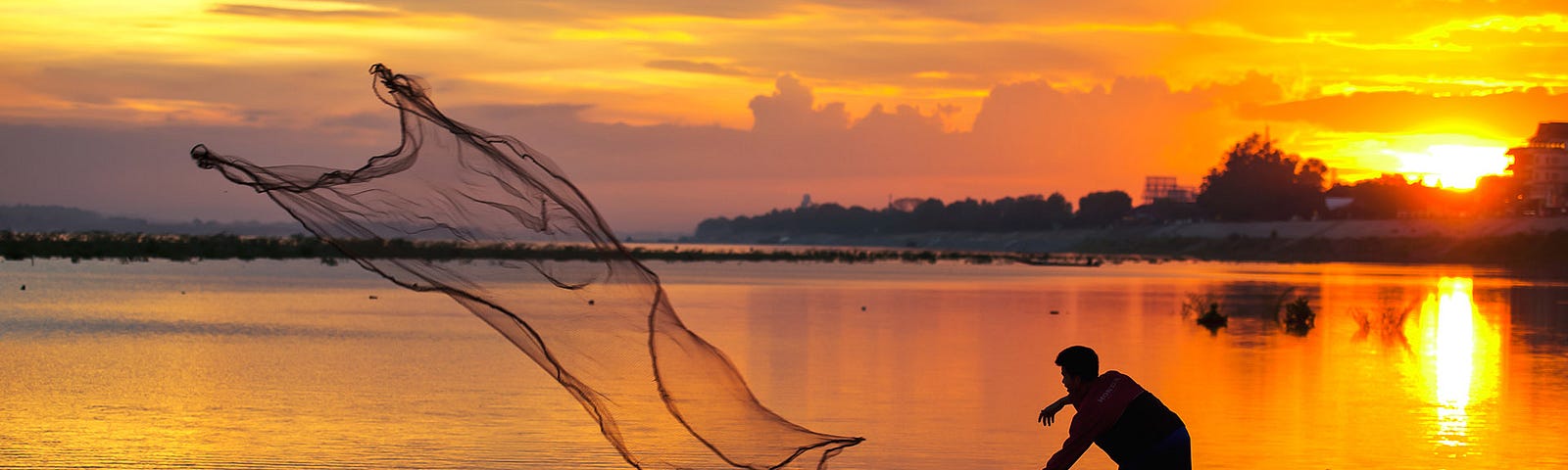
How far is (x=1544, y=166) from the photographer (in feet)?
482

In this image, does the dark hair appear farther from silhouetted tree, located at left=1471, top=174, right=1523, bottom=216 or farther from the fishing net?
silhouetted tree, located at left=1471, top=174, right=1523, bottom=216

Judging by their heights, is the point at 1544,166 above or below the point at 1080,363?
above

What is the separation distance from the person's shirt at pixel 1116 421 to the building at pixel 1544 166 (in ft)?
461

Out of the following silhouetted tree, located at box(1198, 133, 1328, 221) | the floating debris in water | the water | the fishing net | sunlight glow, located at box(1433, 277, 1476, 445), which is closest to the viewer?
the fishing net

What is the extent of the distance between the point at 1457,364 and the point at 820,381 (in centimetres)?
1190

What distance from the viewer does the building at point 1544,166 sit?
13925cm

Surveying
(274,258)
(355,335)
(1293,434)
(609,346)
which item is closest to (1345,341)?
(1293,434)

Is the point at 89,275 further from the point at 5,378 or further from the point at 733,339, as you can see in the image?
the point at 5,378

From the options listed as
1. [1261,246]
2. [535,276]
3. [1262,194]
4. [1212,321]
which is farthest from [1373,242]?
[535,276]

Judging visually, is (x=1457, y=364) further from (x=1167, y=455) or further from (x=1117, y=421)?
(x=1117, y=421)

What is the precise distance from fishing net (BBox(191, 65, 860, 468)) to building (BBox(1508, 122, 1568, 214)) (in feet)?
460

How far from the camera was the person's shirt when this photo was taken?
28.3 ft

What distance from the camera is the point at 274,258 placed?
10131 centimetres

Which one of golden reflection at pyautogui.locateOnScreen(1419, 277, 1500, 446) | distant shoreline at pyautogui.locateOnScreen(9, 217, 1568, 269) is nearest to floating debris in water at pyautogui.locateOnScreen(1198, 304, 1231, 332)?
golden reflection at pyautogui.locateOnScreen(1419, 277, 1500, 446)
